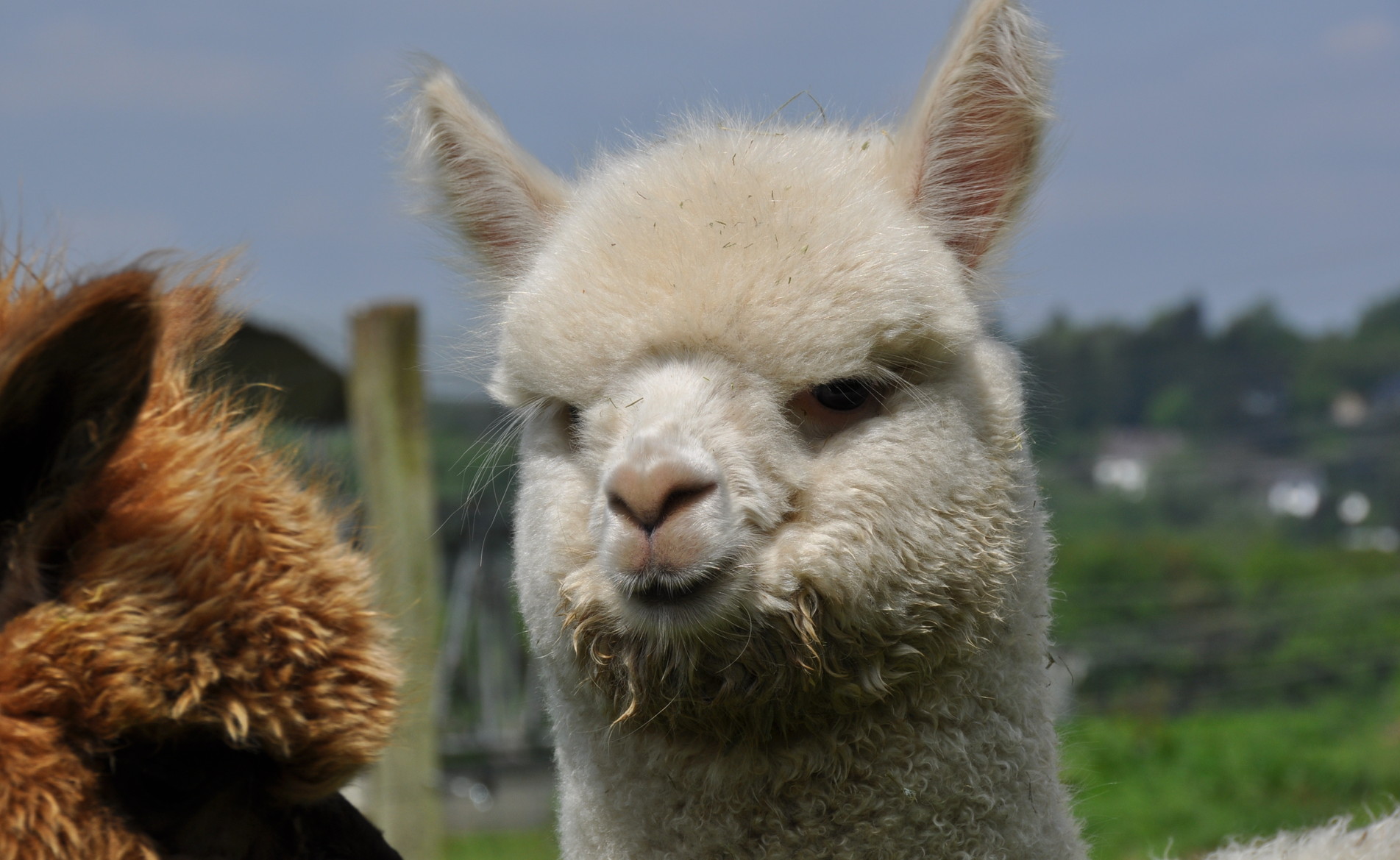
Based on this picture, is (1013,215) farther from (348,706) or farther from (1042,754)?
(348,706)

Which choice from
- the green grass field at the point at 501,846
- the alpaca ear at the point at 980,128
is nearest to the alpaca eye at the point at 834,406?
the alpaca ear at the point at 980,128

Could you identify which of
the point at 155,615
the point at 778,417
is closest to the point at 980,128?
the point at 778,417

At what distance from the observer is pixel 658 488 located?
1992mm

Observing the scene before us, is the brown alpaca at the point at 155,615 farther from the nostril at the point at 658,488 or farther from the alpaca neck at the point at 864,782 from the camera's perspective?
the alpaca neck at the point at 864,782

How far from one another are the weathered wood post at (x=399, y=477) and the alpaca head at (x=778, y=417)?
3.21 metres

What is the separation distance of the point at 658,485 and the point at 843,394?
16.2 inches

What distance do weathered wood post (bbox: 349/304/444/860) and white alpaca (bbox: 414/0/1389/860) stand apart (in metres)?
3.14

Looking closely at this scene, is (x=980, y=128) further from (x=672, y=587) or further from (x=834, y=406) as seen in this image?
(x=672, y=587)

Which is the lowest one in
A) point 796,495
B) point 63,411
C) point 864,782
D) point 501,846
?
point 501,846

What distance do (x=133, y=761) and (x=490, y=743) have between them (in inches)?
512

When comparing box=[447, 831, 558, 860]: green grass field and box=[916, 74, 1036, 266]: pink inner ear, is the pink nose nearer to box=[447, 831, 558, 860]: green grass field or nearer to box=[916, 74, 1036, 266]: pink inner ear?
box=[916, 74, 1036, 266]: pink inner ear

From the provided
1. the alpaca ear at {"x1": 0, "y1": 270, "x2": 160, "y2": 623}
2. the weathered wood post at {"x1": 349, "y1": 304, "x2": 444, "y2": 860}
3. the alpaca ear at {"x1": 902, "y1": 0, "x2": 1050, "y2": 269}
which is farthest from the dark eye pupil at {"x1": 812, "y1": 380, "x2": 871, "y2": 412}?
the weathered wood post at {"x1": 349, "y1": 304, "x2": 444, "y2": 860}

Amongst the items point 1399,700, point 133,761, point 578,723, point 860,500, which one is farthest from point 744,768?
point 1399,700

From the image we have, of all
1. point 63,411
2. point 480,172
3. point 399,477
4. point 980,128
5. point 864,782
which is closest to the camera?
point 63,411
